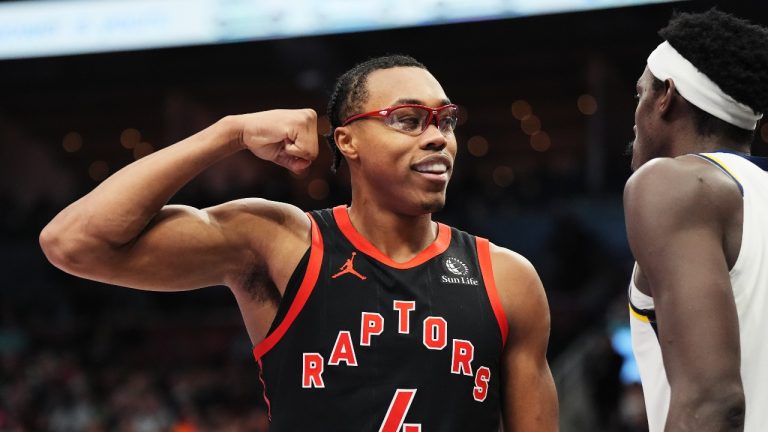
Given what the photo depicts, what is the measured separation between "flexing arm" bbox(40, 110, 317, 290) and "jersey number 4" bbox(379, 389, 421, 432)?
66 centimetres

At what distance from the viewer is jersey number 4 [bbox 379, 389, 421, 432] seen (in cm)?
320

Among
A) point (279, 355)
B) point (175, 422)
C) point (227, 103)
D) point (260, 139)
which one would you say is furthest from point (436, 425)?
point (227, 103)

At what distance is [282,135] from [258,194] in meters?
12.1

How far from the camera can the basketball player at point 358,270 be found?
323 centimetres

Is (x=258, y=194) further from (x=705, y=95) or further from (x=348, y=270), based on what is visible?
(x=705, y=95)

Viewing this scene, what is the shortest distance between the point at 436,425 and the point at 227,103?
658 inches

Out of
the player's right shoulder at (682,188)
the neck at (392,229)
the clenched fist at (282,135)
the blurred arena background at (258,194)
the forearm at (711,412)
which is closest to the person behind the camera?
the forearm at (711,412)

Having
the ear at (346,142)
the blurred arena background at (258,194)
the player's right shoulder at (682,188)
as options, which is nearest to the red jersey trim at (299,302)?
the ear at (346,142)

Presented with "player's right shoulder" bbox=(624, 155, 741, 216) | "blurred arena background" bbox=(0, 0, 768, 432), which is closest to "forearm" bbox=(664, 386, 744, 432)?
"player's right shoulder" bbox=(624, 155, 741, 216)

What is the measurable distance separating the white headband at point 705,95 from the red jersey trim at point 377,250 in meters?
1.15

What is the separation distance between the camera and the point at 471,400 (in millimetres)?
3295

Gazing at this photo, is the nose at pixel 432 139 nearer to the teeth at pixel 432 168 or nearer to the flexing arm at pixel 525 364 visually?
the teeth at pixel 432 168

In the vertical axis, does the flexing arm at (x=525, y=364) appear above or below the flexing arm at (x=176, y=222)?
below

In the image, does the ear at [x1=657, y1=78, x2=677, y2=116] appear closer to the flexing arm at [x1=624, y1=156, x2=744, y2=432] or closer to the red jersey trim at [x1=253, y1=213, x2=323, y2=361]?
the flexing arm at [x1=624, y1=156, x2=744, y2=432]
